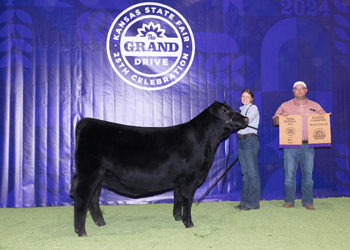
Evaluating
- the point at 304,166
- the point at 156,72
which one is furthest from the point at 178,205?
the point at 156,72

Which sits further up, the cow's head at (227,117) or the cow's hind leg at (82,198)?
the cow's head at (227,117)

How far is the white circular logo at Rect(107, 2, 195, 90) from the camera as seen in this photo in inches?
191

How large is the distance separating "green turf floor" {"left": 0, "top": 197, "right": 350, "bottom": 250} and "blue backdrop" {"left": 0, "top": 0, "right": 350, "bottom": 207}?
0.59m

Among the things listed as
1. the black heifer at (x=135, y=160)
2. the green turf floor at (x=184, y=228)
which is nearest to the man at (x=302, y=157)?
the green turf floor at (x=184, y=228)

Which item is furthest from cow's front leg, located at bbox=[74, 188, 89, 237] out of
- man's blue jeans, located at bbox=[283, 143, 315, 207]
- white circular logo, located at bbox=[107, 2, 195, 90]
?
man's blue jeans, located at bbox=[283, 143, 315, 207]

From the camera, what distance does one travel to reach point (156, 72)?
4.92 metres

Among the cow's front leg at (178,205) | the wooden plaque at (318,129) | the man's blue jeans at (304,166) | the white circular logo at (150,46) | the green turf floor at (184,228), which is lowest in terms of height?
the green turf floor at (184,228)

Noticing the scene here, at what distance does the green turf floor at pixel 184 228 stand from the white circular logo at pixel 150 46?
2.15 m

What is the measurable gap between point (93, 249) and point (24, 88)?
121 inches

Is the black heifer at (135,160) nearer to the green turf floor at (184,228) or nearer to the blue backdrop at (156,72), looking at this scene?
the green turf floor at (184,228)

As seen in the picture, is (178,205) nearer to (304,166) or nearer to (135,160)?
(135,160)

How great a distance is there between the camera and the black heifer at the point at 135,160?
3166mm

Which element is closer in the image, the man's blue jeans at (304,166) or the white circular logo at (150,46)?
the man's blue jeans at (304,166)

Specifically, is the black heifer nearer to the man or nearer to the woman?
the woman
